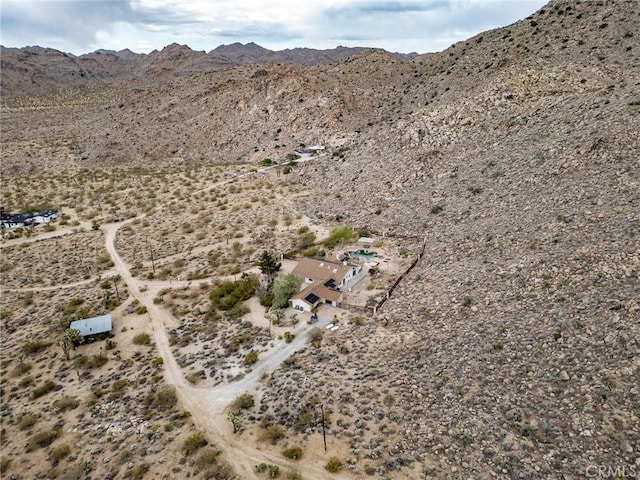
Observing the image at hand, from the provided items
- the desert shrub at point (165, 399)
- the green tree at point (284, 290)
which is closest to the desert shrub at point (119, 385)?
the desert shrub at point (165, 399)

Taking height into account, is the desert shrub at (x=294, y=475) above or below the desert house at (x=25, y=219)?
below

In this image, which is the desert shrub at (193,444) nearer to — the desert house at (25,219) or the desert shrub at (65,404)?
the desert shrub at (65,404)

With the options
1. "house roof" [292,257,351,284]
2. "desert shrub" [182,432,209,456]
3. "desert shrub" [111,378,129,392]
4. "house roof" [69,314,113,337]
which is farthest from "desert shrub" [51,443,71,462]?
"house roof" [292,257,351,284]

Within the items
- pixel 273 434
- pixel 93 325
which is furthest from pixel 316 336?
pixel 93 325

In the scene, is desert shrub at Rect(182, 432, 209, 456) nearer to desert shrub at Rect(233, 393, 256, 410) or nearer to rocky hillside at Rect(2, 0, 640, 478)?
desert shrub at Rect(233, 393, 256, 410)

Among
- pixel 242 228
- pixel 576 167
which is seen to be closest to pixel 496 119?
pixel 576 167

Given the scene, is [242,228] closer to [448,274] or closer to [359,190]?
[359,190]

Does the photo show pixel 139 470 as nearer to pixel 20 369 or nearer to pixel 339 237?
Result: pixel 20 369
